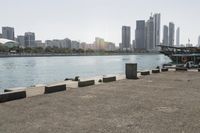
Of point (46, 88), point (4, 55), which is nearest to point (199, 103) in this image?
point (46, 88)

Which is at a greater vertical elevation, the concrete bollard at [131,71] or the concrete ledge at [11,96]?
the concrete bollard at [131,71]

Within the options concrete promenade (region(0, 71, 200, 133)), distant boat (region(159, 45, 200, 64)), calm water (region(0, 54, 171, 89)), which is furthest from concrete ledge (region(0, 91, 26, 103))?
distant boat (region(159, 45, 200, 64))

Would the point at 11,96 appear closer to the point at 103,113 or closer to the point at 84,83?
the point at 103,113

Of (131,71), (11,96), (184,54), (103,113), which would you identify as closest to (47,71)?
(184,54)

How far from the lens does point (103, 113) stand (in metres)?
8.60

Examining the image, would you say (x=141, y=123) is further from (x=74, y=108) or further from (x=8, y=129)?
(x=8, y=129)

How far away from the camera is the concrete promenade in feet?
23.0

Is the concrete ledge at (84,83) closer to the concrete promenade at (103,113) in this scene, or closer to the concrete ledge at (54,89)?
the concrete ledge at (54,89)

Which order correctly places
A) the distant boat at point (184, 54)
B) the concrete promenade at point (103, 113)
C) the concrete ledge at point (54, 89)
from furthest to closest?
the distant boat at point (184, 54)
the concrete ledge at point (54, 89)
the concrete promenade at point (103, 113)

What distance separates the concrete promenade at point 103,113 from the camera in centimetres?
702

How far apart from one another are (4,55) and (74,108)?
157 metres

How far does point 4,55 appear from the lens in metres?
158

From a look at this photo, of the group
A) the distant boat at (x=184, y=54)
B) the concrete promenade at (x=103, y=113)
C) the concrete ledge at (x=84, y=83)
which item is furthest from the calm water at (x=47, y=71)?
the concrete promenade at (x=103, y=113)

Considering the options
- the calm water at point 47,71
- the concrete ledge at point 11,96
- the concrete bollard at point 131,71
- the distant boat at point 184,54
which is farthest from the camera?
the distant boat at point 184,54
